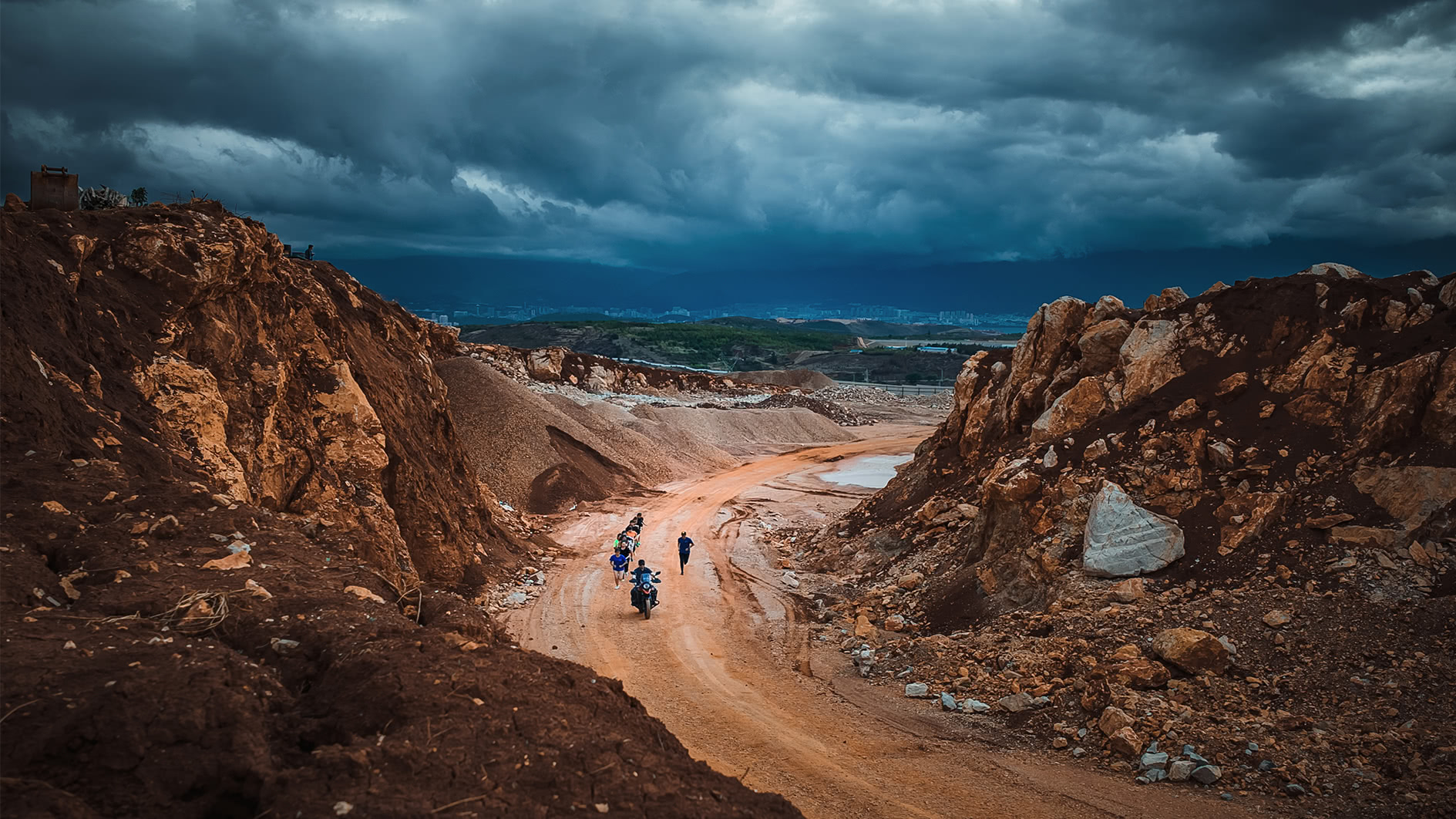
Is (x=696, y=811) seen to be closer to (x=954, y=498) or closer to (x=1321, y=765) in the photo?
(x=1321, y=765)

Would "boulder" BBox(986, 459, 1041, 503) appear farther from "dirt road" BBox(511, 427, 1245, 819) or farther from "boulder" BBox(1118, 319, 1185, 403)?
"dirt road" BBox(511, 427, 1245, 819)

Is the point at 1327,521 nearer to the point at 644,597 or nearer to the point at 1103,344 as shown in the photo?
the point at 1103,344

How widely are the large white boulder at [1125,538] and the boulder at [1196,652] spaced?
231cm

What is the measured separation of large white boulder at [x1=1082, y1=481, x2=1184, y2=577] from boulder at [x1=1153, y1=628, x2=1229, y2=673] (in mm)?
2311

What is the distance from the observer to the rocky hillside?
10516mm

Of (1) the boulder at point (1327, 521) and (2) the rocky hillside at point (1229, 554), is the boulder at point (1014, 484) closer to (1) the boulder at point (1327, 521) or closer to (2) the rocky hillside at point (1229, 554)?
(2) the rocky hillside at point (1229, 554)

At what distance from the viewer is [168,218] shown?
15.1 meters

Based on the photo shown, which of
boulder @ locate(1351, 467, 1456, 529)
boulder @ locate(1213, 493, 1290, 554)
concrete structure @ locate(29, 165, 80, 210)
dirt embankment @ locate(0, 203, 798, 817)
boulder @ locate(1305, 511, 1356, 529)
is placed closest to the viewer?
dirt embankment @ locate(0, 203, 798, 817)

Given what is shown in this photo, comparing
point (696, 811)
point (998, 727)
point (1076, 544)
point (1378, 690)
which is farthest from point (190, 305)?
point (1378, 690)

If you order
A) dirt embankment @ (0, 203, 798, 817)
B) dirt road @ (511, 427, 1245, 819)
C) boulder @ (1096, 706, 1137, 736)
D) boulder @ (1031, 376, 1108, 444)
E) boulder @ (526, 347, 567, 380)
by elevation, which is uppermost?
boulder @ (526, 347, 567, 380)

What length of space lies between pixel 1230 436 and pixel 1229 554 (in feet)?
9.47

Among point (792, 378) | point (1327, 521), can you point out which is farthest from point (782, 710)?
point (792, 378)

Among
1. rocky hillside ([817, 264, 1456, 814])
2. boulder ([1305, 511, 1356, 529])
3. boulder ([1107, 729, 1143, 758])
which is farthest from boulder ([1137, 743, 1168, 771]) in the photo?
boulder ([1305, 511, 1356, 529])

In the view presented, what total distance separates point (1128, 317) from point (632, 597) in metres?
14.4
